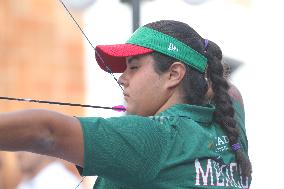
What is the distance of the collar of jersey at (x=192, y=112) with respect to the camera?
1945mm

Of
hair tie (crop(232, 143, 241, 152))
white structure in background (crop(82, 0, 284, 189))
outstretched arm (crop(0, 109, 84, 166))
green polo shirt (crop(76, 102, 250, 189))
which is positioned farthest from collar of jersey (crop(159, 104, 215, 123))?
white structure in background (crop(82, 0, 284, 189))

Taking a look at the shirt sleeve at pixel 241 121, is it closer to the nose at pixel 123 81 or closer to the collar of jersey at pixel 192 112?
the collar of jersey at pixel 192 112

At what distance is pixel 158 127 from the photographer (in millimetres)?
1814

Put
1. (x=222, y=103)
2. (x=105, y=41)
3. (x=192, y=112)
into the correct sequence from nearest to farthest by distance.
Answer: (x=192, y=112)
(x=222, y=103)
(x=105, y=41)

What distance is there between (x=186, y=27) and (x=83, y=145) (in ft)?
1.96

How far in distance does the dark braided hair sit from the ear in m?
0.01

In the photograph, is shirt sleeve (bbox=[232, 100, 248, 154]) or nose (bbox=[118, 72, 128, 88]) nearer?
nose (bbox=[118, 72, 128, 88])

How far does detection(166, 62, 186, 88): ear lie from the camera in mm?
2021

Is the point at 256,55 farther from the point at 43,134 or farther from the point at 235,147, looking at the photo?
the point at 43,134

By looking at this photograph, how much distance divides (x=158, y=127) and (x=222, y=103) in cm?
38

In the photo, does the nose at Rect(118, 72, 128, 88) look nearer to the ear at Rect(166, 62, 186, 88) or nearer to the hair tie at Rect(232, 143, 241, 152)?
the ear at Rect(166, 62, 186, 88)

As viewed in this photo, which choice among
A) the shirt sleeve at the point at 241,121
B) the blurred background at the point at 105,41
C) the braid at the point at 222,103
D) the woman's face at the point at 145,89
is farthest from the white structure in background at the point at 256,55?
the woman's face at the point at 145,89

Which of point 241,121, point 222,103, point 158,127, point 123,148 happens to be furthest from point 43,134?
point 241,121

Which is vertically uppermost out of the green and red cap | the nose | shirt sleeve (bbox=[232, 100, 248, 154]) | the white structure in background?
the green and red cap
